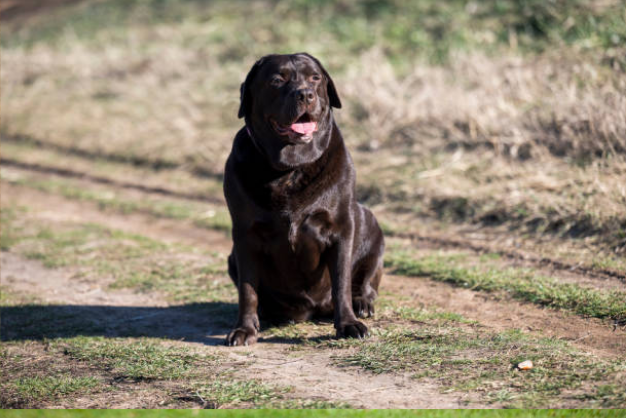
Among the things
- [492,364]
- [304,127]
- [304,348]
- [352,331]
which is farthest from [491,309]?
[304,127]

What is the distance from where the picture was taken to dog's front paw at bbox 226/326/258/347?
4.83 m

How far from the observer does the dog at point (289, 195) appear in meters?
4.73

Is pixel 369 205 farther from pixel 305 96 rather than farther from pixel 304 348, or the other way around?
pixel 305 96

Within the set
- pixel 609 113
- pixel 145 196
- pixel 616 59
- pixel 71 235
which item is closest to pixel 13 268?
pixel 71 235

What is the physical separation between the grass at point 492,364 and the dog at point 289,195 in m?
0.35

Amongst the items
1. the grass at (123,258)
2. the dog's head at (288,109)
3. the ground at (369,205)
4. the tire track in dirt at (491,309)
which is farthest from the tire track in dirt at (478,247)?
the dog's head at (288,109)

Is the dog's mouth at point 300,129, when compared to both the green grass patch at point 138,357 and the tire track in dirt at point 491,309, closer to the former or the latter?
the green grass patch at point 138,357

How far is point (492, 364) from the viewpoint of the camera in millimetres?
4145

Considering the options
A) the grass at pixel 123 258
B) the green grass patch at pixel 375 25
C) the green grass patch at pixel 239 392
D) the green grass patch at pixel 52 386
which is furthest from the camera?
the green grass patch at pixel 375 25

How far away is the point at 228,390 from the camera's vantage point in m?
4.01

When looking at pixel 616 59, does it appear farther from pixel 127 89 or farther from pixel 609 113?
pixel 127 89

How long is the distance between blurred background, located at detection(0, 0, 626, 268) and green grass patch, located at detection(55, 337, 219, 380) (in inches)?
127

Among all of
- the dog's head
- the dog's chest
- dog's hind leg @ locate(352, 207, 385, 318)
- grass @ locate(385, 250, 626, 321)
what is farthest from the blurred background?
the dog's head

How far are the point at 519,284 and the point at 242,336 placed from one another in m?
2.13
